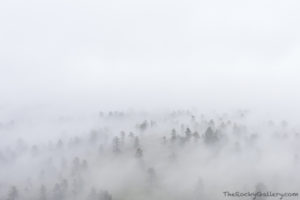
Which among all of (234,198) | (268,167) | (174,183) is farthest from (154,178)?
(268,167)

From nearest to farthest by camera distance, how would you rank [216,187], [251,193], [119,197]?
1. [251,193]
2. [216,187]
3. [119,197]

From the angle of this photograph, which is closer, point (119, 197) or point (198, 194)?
point (198, 194)

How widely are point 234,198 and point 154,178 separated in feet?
154

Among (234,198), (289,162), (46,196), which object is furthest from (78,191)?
(289,162)

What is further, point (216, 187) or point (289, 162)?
point (289, 162)

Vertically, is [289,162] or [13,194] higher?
[289,162]

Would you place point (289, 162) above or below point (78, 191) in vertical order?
above

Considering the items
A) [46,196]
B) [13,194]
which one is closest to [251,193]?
[46,196]

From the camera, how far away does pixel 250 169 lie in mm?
197000

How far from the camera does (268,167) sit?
194 m

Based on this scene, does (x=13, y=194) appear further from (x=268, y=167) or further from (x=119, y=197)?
(x=268, y=167)

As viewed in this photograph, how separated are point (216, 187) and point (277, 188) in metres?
27.8

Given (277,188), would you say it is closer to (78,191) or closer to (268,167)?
(268,167)

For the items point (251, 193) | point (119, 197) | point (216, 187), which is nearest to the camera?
point (251, 193)
